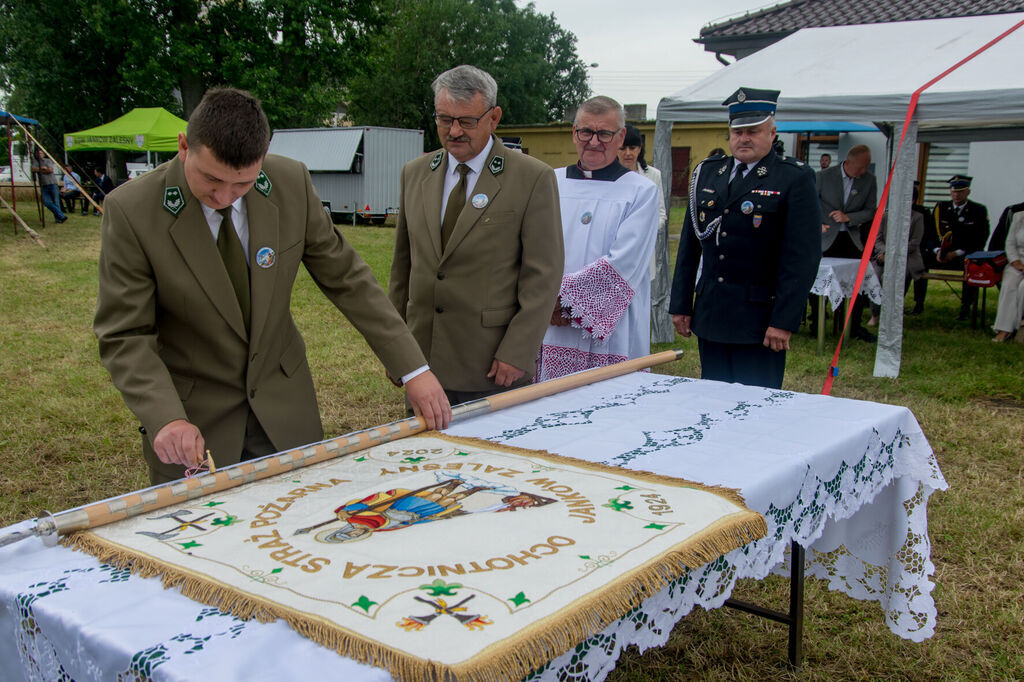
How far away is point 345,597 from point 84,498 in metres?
3.25

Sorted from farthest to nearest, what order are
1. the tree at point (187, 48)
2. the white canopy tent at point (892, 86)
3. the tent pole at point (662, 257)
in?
1. the tree at point (187, 48)
2. the tent pole at point (662, 257)
3. the white canopy tent at point (892, 86)

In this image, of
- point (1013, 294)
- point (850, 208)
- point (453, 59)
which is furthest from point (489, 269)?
point (453, 59)

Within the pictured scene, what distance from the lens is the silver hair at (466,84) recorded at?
260 centimetres

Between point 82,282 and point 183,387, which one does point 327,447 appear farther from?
point 82,282

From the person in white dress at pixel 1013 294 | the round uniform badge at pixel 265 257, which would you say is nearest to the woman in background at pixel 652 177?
the round uniform badge at pixel 265 257

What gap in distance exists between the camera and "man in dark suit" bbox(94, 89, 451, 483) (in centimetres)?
160

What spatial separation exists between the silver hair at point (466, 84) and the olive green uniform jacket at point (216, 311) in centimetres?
75

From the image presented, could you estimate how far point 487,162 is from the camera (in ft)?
9.06

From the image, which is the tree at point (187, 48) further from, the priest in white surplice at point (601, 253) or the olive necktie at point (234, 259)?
the olive necktie at point (234, 259)

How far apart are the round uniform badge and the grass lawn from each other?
1592mm

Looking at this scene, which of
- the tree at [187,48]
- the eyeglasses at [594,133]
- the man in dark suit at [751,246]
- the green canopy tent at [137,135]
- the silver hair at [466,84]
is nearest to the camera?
the silver hair at [466,84]

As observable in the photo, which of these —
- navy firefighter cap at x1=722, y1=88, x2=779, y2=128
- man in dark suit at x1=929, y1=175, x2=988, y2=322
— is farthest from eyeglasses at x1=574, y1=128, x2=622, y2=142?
man in dark suit at x1=929, y1=175, x2=988, y2=322

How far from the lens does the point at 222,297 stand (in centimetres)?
181

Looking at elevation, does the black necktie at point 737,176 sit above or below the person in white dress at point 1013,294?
above
